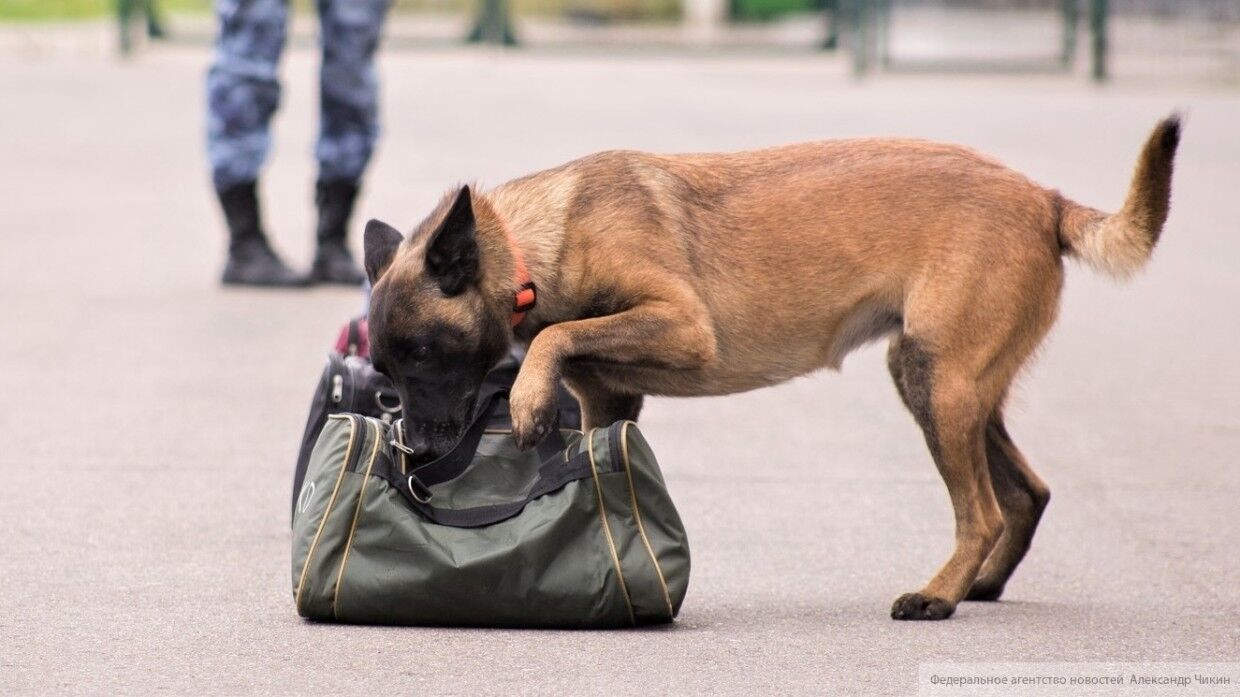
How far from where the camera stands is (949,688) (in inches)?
163

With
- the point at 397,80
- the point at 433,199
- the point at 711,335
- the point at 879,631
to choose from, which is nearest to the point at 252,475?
the point at 711,335

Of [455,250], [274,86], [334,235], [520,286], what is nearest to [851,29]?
[334,235]

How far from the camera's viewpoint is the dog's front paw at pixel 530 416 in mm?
4535

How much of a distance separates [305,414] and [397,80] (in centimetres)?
1266

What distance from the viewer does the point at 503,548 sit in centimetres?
445

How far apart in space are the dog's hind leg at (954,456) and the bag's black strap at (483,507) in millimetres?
894

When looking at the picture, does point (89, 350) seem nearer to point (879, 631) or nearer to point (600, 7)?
point (879, 631)

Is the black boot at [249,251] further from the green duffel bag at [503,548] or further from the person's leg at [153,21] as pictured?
the person's leg at [153,21]

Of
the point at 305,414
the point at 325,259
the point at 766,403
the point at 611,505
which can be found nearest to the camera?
the point at 611,505

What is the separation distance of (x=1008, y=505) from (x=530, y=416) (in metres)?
1.41

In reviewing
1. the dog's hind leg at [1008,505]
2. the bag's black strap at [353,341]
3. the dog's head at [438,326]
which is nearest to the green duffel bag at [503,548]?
the dog's head at [438,326]

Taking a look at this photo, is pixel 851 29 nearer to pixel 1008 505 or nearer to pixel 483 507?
pixel 1008 505

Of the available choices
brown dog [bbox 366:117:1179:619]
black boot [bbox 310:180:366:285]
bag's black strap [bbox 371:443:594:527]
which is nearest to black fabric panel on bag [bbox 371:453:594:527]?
bag's black strap [bbox 371:443:594:527]

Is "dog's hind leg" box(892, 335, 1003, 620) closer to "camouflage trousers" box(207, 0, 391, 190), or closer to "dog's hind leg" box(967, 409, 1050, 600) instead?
"dog's hind leg" box(967, 409, 1050, 600)
